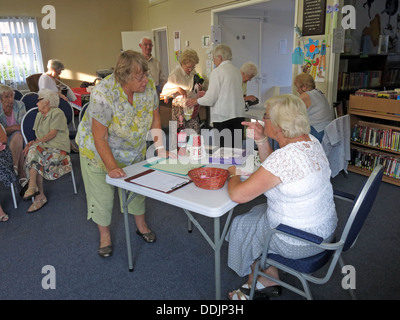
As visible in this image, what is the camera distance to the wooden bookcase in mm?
3367

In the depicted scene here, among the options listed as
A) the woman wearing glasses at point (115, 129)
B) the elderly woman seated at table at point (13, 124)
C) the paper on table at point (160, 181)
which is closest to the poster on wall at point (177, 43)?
the elderly woman seated at table at point (13, 124)

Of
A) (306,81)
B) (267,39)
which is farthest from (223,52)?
(267,39)

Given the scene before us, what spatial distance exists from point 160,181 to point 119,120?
1.64ft

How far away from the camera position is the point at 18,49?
7418 mm

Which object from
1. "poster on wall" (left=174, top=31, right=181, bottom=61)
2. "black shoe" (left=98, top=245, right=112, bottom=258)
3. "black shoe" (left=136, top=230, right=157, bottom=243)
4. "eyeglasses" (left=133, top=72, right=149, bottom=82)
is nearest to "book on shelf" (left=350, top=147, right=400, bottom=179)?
"black shoe" (left=136, top=230, right=157, bottom=243)

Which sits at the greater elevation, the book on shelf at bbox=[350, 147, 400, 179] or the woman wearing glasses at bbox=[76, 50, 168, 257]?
the woman wearing glasses at bbox=[76, 50, 168, 257]

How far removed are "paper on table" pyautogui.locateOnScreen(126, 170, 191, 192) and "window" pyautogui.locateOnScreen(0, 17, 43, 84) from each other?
699 cm

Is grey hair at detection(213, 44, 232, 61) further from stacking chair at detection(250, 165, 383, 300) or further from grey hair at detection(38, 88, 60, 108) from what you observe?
stacking chair at detection(250, 165, 383, 300)

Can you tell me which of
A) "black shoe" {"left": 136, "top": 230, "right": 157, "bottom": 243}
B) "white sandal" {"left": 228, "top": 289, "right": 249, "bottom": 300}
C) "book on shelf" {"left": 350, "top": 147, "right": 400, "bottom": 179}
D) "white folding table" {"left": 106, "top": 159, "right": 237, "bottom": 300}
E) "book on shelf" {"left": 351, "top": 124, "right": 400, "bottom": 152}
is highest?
"white folding table" {"left": 106, "top": 159, "right": 237, "bottom": 300}

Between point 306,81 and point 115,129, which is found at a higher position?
point 306,81

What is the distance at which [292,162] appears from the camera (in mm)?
1418

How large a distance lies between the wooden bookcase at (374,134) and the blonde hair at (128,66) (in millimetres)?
2725

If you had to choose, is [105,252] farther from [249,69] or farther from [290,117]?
[249,69]
